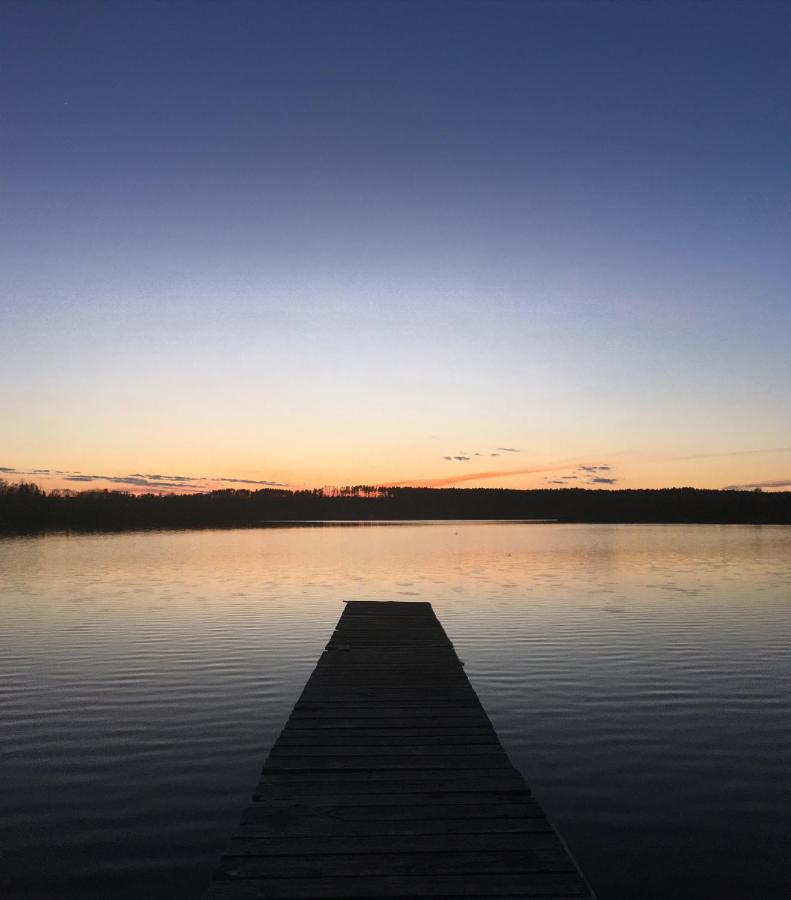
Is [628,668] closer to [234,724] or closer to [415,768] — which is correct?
[234,724]

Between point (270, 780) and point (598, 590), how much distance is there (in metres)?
30.2

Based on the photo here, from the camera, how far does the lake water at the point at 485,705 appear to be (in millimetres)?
8773

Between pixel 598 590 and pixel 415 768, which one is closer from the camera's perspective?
pixel 415 768

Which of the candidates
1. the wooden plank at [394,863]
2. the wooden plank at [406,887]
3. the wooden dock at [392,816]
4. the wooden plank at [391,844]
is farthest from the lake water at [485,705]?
the wooden plank at [406,887]

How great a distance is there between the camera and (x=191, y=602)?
31938mm

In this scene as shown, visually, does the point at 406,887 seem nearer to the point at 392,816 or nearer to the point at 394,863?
the point at 394,863

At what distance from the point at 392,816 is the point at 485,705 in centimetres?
853

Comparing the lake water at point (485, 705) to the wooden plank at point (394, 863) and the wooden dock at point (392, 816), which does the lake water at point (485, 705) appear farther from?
the wooden plank at point (394, 863)

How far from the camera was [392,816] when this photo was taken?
7395 mm

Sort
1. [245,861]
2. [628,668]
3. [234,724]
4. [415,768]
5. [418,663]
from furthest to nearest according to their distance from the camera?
[628,668], [418,663], [234,724], [415,768], [245,861]

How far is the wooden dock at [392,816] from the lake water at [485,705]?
1.40m

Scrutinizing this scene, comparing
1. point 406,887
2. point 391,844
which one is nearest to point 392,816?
point 391,844

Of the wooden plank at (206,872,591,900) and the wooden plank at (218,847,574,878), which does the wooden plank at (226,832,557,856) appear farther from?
the wooden plank at (206,872,591,900)

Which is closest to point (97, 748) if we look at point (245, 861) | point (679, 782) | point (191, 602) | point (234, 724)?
point (234, 724)
